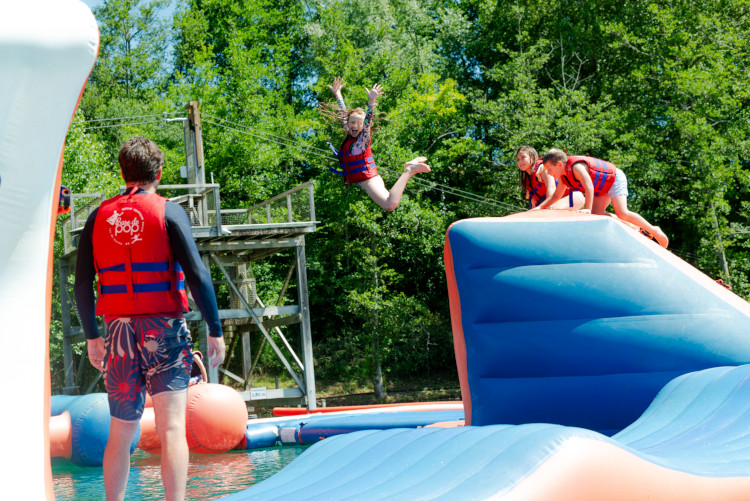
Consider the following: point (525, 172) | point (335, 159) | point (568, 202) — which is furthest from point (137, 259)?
point (335, 159)

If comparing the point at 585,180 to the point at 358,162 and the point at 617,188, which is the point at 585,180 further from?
the point at 358,162

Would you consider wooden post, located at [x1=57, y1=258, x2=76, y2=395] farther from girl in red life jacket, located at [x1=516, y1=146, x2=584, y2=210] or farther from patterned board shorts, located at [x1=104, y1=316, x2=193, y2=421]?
patterned board shorts, located at [x1=104, y1=316, x2=193, y2=421]

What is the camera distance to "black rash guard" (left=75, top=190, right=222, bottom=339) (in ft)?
9.25

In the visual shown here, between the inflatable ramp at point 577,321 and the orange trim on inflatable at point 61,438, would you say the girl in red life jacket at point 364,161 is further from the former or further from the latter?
the orange trim on inflatable at point 61,438

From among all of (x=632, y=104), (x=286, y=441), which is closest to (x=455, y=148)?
(x=632, y=104)

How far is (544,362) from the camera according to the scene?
4.30m

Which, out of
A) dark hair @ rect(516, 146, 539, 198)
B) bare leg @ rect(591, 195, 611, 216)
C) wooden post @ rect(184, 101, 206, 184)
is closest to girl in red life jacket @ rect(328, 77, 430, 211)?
dark hair @ rect(516, 146, 539, 198)

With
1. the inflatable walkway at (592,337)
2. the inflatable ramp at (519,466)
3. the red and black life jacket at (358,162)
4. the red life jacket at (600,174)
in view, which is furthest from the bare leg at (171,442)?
the red life jacket at (600,174)

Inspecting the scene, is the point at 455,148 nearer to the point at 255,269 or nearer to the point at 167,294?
the point at 255,269

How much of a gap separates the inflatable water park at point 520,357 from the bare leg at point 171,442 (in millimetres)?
275

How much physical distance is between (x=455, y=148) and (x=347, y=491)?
63.2 ft

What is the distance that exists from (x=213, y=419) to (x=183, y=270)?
4759mm

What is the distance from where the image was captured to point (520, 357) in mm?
4340

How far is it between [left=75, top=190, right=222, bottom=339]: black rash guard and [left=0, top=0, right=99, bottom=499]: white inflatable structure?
62 centimetres
